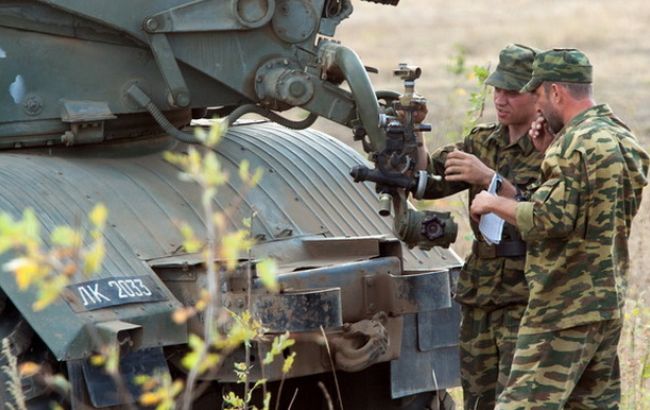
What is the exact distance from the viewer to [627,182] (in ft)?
20.5

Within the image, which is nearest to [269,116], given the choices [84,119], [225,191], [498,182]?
[225,191]

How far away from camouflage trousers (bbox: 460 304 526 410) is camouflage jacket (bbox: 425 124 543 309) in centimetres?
6

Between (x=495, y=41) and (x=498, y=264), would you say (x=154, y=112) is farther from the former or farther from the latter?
(x=495, y=41)

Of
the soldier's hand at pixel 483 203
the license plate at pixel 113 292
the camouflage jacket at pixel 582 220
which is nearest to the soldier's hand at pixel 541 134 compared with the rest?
the camouflage jacket at pixel 582 220

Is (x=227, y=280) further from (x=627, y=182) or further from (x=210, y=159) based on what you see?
(x=210, y=159)

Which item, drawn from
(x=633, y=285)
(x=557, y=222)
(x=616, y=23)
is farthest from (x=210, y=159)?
(x=616, y=23)

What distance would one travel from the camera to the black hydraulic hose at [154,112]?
731cm

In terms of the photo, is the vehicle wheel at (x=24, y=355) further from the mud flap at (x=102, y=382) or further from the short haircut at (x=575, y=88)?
the short haircut at (x=575, y=88)

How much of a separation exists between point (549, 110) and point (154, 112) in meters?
1.90

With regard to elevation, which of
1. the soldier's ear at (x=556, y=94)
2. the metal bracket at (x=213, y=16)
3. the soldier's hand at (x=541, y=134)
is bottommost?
the soldier's hand at (x=541, y=134)

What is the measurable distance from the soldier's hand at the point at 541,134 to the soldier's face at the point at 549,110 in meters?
0.17

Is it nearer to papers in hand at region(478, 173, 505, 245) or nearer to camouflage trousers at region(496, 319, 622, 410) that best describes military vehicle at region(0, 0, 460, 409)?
papers in hand at region(478, 173, 505, 245)

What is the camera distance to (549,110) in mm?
6418

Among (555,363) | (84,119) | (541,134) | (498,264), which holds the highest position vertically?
(84,119)
